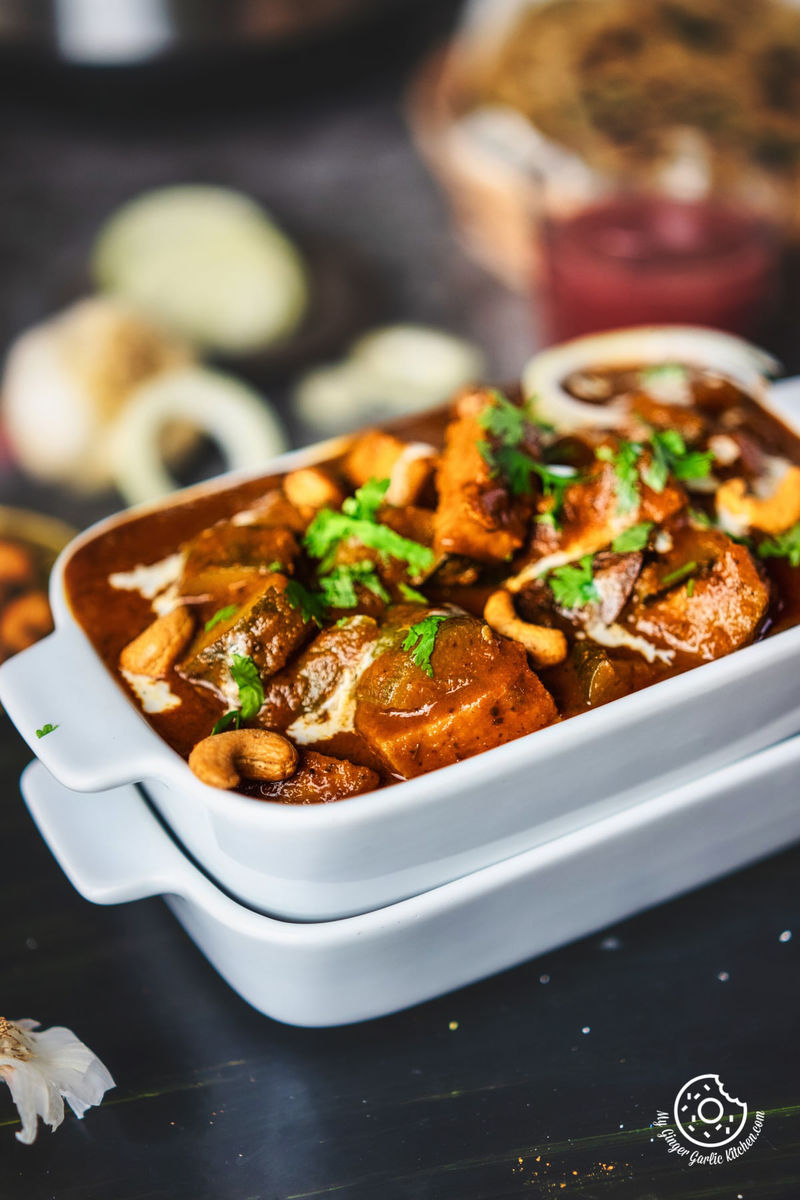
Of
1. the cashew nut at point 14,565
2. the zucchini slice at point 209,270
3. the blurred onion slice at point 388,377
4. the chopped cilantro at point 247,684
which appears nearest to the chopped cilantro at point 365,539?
the chopped cilantro at point 247,684

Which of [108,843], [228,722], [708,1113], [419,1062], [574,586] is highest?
[228,722]

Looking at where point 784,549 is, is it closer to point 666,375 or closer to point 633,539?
point 633,539

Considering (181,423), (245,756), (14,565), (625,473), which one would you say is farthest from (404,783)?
(181,423)

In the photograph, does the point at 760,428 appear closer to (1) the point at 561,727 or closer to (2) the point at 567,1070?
(1) the point at 561,727

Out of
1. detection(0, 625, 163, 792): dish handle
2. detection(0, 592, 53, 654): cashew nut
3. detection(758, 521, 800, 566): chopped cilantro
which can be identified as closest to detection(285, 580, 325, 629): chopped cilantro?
detection(0, 625, 163, 792): dish handle

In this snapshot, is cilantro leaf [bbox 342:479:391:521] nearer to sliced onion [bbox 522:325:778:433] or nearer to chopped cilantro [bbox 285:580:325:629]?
chopped cilantro [bbox 285:580:325:629]

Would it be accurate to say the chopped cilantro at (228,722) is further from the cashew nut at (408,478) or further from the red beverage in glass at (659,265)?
the red beverage in glass at (659,265)
